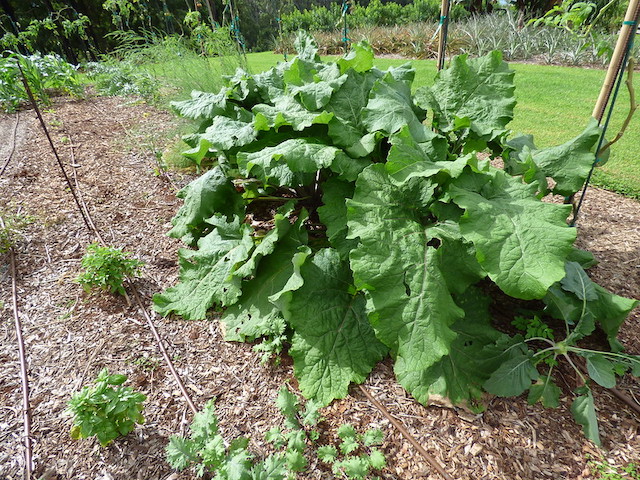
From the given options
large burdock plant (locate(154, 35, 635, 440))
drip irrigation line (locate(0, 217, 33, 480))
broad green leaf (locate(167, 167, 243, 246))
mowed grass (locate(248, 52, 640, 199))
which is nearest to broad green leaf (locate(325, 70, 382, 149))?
large burdock plant (locate(154, 35, 635, 440))

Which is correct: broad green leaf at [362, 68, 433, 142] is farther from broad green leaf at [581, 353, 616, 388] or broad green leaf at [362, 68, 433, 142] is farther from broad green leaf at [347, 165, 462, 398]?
broad green leaf at [581, 353, 616, 388]

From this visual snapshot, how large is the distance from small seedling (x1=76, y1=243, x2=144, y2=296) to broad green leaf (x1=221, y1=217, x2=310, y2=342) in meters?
0.72

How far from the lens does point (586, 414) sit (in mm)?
1453

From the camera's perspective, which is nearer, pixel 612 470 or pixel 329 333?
pixel 612 470

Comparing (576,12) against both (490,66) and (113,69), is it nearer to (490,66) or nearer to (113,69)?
(490,66)

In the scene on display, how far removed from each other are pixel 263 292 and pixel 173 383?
61 centimetres

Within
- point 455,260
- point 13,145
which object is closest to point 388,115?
point 455,260

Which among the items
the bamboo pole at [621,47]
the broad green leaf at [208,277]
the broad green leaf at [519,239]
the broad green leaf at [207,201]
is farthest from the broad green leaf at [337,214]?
the bamboo pole at [621,47]

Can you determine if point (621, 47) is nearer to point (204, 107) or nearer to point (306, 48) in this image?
point (306, 48)

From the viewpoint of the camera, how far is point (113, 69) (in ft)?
26.4

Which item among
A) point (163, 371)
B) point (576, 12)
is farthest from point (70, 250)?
point (576, 12)

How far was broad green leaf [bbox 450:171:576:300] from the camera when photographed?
126 centimetres

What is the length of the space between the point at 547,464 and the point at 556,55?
9.27 metres

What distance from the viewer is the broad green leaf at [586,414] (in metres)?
1.42
